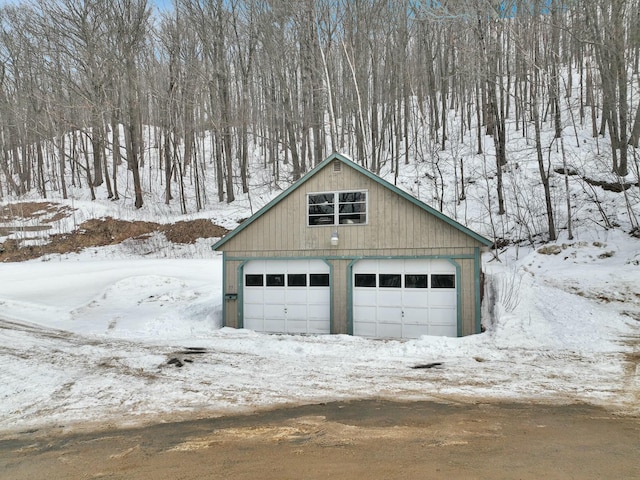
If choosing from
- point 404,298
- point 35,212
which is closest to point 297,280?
point 404,298

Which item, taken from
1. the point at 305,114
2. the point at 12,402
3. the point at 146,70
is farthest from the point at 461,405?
the point at 146,70

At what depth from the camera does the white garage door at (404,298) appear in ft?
39.3

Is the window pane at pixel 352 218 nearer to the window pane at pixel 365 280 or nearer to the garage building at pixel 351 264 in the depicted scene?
the garage building at pixel 351 264

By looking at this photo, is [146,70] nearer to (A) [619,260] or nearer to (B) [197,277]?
(B) [197,277]

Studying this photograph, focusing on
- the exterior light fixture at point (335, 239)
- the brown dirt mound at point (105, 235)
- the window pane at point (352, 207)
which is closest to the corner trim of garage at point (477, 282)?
the window pane at point (352, 207)

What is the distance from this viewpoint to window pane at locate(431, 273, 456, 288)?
1195 cm

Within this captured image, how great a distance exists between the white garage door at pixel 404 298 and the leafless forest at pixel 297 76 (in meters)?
10.0

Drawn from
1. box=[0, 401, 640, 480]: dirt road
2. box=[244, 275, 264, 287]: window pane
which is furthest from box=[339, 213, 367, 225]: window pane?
box=[0, 401, 640, 480]: dirt road

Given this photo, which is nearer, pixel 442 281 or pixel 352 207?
pixel 442 281

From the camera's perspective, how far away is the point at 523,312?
40.4ft

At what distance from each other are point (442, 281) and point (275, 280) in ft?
16.3

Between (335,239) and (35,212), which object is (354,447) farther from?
(35,212)

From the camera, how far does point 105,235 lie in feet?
80.4

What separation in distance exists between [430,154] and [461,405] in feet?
74.3
